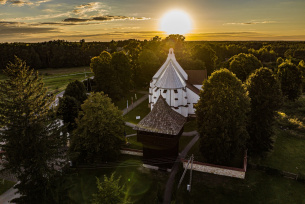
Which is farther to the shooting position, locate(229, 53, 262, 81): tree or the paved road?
locate(229, 53, 262, 81): tree

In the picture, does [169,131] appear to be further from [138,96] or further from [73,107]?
[138,96]

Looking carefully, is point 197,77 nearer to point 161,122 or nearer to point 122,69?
point 122,69

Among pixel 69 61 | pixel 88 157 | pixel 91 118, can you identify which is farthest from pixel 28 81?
pixel 69 61

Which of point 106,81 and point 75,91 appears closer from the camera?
point 75,91

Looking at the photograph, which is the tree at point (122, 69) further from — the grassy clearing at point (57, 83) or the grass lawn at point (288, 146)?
the grass lawn at point (288, 146)

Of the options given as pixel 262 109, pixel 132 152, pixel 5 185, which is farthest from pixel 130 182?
pixel 262 109

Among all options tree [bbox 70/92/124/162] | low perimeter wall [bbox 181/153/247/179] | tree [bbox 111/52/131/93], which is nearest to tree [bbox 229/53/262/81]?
tree [bbox 111/52/131/93]

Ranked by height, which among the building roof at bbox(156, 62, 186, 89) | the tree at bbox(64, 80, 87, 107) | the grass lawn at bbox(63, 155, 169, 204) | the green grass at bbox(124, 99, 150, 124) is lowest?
the grass lawn at bbox(63, 155, 169, 204)

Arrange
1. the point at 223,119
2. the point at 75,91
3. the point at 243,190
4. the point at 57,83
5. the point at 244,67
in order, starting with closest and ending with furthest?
1. the point at 243,190
2. the point at 223,119
3. the point at 75,91
4. the point at 244,67
5. the point at 57,83

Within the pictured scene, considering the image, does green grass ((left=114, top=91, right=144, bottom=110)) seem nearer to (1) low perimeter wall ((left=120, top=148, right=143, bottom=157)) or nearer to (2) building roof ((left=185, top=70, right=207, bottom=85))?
(2) building roof ((left=185, top=70, right=207, bottom=85))
